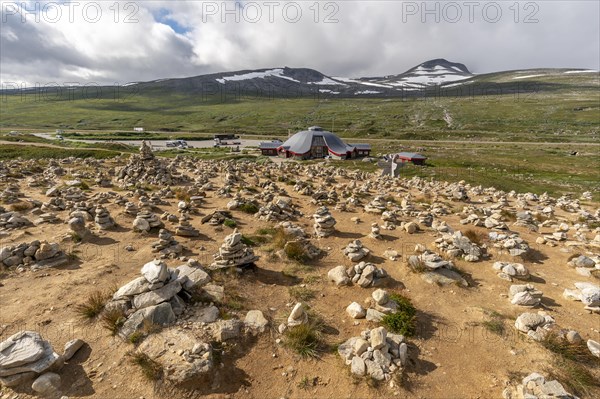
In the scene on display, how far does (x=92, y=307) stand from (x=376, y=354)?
1015cm

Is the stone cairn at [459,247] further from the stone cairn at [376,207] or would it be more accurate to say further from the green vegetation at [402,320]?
the stone cairn at [376,207]

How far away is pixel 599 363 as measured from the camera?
32.2 ft

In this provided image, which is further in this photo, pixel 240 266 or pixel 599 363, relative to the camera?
pixel 240 266

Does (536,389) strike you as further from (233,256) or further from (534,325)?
(233,256)

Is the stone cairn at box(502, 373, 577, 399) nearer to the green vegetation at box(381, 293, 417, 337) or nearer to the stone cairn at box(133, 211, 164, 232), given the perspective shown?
the green vegetation at box(381, 293, 417, 337)

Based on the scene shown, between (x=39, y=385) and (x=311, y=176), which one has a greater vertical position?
(x=311, y=176)

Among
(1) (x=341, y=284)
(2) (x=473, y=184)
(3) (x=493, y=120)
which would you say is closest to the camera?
(1) (x=341, y=284)

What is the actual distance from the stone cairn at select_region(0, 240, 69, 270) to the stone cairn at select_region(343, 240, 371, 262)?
1458 centimetres

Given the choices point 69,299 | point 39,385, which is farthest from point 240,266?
point 39,385

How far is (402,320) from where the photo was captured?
37.1 ft


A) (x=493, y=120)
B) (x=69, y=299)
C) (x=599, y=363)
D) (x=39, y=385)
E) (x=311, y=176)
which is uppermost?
(x=493, y=120)

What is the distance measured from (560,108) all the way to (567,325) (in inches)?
7895

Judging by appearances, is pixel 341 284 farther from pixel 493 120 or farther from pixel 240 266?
pixel 493 120

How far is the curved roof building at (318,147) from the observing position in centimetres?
7781
